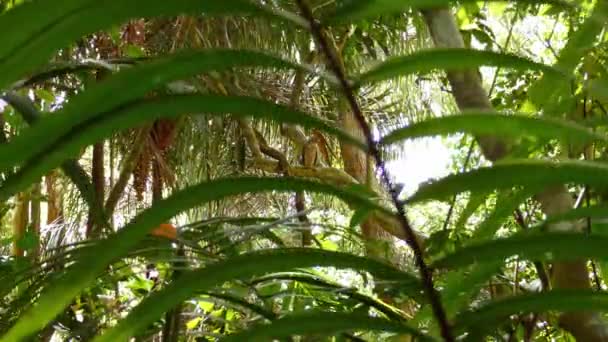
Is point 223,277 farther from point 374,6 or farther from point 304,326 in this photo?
point 374,6

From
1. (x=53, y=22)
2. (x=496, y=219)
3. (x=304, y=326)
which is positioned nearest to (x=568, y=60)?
(x=496, y=219)

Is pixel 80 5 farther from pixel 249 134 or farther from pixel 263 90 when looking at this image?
pixel 263 90

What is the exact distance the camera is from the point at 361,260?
1.55 feet

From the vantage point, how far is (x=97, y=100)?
37cm

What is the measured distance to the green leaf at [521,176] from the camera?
414 millimetres

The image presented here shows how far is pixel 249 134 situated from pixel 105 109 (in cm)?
190

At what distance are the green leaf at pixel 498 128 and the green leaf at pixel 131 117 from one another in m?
0.08

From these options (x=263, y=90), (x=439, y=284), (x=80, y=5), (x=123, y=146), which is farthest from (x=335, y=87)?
(x=263, y=90)

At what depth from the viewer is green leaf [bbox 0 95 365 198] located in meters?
0.38

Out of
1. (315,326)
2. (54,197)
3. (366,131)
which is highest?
(54,197)

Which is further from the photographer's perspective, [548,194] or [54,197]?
[54,197]

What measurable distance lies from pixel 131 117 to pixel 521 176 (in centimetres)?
22

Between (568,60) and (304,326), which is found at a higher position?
(568,60)

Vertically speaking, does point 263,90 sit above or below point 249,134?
above
